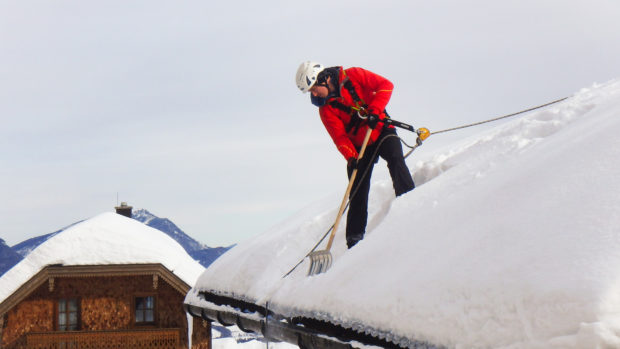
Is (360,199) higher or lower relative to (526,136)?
lower

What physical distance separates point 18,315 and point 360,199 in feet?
51.8

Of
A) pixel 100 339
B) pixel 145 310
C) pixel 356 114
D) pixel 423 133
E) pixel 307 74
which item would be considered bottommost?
pixel 100 339

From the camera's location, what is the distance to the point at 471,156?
5336 millimetres

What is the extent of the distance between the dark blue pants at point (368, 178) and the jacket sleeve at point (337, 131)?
0.16 metres

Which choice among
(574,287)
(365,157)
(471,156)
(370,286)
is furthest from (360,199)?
(574,287)

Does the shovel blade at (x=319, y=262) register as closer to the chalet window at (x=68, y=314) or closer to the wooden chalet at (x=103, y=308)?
the wooden chalet at (x=103, y=308)

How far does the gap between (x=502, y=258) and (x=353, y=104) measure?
3.24 meters

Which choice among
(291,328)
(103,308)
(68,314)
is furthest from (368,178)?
(68,314)

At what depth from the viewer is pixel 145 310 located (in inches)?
728

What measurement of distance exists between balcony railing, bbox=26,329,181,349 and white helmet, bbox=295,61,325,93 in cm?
1360

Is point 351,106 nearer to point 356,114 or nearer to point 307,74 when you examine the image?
point 356,114

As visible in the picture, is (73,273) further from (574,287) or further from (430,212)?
(574,287)

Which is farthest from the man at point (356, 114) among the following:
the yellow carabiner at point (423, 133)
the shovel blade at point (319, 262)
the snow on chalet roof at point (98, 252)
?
the snow on chalet roof at point (98, 252)

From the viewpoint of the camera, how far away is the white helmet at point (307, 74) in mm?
5402
